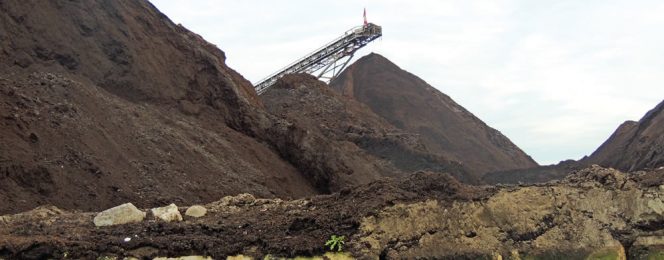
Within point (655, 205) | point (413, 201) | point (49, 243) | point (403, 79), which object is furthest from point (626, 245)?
point (403, 79)

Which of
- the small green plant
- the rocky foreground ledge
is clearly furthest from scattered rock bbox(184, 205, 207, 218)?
the small green plant

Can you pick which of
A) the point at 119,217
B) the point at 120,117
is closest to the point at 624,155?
the point at 120,117

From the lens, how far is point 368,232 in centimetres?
888

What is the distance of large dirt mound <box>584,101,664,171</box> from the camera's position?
27.9 meters

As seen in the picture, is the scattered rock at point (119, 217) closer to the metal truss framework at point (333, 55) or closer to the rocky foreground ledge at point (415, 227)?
the rocky foreground ledge at point (415, 227)

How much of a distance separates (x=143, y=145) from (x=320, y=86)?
20.2 metres

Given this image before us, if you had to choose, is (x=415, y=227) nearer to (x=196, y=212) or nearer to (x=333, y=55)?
(x=196, y=212)

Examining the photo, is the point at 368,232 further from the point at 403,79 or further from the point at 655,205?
the point at 403,79

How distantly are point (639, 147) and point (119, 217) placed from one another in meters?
27.8

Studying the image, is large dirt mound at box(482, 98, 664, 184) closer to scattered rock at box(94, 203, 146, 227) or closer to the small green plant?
the small green plant

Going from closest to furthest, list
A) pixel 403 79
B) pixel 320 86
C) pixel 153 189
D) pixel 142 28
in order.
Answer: pixel 153 189, pixel 142 28, pixel 320 86, pixel 403 79

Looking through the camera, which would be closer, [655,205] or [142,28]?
[655,205]

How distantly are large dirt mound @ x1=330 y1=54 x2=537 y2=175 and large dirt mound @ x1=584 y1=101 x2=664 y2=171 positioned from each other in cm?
714

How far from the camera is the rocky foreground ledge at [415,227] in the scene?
8.73m
